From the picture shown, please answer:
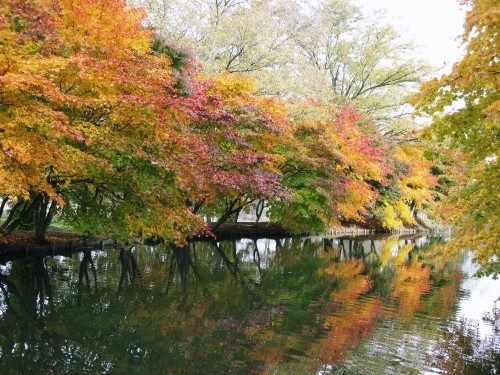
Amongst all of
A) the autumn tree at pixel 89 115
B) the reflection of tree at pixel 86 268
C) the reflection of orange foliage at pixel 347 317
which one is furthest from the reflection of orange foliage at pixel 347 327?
the reflection of tree at pixel 86 268

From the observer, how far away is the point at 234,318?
9422 millimetres

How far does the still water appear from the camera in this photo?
6.96 metres

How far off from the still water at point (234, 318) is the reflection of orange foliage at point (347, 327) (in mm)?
22

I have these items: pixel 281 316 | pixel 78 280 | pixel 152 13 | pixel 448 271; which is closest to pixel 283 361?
pixel 281 316

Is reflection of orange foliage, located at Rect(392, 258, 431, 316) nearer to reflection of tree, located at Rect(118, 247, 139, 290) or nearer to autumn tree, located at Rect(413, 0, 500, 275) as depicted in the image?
autumn tree, located at Rect(413, 0, 500, 275)

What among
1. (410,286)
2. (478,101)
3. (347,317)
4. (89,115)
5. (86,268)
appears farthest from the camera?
(410,286)

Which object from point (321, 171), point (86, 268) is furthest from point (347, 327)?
point (321, 171)

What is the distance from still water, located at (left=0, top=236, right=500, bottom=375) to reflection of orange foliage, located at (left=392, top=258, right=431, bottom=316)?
32mm

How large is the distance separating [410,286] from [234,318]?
6785mm

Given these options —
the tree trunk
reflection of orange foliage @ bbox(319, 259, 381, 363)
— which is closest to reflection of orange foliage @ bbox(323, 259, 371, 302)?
reflection of orange foliage @ bbox(319, 259, 381, 363)

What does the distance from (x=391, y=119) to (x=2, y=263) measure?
26.1 m

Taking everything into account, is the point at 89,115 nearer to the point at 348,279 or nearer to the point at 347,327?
the point at 347,327

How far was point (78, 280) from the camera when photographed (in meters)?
12.1

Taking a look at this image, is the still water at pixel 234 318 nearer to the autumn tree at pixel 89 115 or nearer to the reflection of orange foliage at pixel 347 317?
the reflection of orange foliage at pixel 347 317
